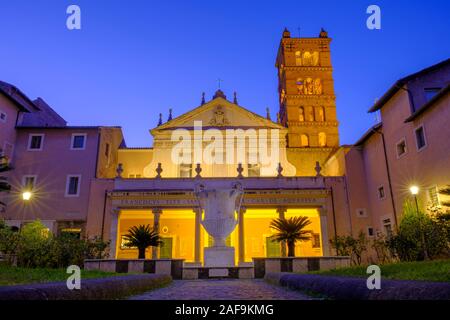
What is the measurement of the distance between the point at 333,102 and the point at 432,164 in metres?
30.1

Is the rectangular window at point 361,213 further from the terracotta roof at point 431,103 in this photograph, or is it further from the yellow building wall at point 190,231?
the terracotta roof at point 431,103

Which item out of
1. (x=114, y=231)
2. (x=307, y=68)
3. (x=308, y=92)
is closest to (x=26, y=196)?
(x=114, y=231)

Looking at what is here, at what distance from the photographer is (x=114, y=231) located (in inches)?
893

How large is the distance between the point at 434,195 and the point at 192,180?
13957 millimetres

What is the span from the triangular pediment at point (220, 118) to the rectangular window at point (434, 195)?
15.1m

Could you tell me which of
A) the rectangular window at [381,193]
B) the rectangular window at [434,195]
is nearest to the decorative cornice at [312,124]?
the rectangular window at [381,193]

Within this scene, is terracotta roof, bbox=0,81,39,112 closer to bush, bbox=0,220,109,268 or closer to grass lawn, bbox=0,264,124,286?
bush, bbox=0,220,109,268

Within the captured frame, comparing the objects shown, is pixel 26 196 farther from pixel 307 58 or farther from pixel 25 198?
pixel 307 58

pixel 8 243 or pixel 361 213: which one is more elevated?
pixel 361 213

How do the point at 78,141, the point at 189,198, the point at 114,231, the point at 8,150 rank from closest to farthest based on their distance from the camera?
1. the point at 114,231
2. the point at 189,198
3. the point at 8,150
4. the point at 78,141

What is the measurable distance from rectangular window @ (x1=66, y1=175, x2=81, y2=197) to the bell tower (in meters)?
26.3

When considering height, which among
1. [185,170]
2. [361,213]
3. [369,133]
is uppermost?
[369,133]
